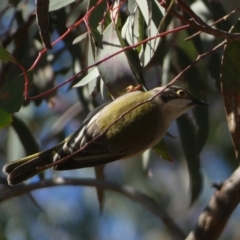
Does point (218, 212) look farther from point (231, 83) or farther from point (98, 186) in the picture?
point (98, 186)

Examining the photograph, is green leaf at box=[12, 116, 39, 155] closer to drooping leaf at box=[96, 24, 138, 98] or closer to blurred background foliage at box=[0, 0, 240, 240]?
blurred background foliage at box=[0, 0, 240, 240]

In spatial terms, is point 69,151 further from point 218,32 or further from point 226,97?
point 218,32

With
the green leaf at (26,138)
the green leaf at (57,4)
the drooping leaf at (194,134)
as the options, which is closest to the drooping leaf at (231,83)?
the green leaf at (57,4)

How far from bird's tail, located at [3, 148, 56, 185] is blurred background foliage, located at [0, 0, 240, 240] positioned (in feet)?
0.80

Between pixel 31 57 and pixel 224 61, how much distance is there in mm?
1348

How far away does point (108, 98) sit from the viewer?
2.32 metres

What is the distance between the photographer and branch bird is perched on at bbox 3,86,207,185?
204cm

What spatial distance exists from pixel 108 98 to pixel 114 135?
0.26 metres

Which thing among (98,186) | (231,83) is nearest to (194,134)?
(98,186)

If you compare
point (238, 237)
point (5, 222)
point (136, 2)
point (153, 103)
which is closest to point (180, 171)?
point (238, 237)

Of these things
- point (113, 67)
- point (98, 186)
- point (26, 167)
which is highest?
point (113, 67)

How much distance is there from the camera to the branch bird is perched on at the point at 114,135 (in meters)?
2.04

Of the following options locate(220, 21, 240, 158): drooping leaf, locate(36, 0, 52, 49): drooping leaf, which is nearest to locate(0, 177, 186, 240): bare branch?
locate(220, 21, 240, 158): drooping leaf

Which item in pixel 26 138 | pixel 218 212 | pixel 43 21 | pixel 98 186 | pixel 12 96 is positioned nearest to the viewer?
pixel 43 21
